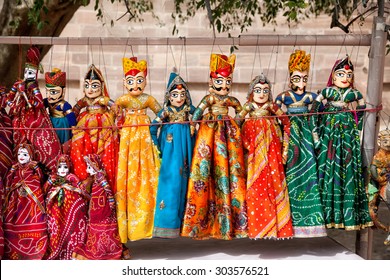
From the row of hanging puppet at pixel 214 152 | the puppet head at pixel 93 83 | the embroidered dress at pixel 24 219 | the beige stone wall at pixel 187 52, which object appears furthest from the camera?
the beige stone wall at pixel 187 52

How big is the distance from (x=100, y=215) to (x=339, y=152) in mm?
1540

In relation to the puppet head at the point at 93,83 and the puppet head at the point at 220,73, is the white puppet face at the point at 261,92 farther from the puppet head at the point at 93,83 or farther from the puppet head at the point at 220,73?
the puppet head at the point at 93,83

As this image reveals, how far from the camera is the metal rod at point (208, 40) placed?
13.5ft

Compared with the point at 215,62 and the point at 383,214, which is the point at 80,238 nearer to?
the point at 215,62

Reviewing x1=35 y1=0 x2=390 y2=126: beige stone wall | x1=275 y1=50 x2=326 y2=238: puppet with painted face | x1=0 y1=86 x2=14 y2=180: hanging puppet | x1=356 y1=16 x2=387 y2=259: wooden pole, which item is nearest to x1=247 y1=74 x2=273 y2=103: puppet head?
x1=275 y1=50 x2=326 y2=238: puppet with painted face

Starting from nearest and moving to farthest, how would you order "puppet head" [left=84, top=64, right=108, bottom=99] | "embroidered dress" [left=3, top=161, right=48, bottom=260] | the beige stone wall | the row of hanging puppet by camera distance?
"embroidered dress" [left=3, top=161, right=48, bottom=260], the row of hanging puppet, "puppet head" [left=84, top=64, right=108, bottom=99], the beige stone wall

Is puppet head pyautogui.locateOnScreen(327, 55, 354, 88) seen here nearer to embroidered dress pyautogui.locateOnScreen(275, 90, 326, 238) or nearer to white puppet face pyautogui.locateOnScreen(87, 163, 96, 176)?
embroidered dress pyautogui.locateOnScreen(275, 90, 326, 238)

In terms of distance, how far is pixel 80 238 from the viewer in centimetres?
393

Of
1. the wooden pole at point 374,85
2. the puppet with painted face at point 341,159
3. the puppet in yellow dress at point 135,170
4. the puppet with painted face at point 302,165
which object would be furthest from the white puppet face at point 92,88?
the wooden pole at point 374,85

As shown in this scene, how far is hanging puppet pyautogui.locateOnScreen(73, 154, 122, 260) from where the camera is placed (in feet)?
12.8

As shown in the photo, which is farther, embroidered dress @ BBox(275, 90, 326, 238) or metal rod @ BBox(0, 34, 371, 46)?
metal rod @ BBox(0, 34, 371, 46)

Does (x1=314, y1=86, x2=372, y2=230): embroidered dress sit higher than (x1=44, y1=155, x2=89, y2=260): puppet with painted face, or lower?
higher

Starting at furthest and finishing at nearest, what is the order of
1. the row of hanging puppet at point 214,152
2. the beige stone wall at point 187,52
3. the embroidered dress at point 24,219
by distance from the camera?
the beige stone wall at point 187,52 → the row of hanging puppet at point 214,152 → the embroidered dress at point 24,219

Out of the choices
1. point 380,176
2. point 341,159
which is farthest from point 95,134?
point 380,176
